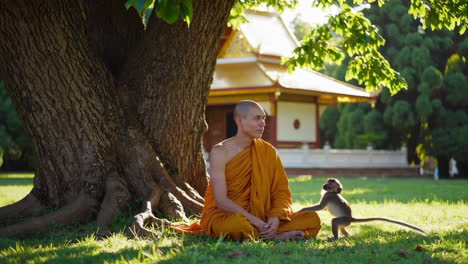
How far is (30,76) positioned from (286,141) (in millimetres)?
18610

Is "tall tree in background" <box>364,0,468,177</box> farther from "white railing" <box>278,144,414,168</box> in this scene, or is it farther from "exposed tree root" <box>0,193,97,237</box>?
"exposed tree root" <box>0,193,97,237</box>

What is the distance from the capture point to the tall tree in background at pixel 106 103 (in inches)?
232

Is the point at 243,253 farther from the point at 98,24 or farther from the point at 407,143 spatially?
the point at 407,143

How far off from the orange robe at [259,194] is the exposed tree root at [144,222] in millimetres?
333

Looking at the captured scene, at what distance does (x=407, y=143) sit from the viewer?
Result: 27.9 meters

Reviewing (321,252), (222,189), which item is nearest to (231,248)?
(321,252)

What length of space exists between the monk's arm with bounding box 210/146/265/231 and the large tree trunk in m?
0.78

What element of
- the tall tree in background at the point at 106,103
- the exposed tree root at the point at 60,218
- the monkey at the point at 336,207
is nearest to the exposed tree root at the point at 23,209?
the tall tree in background at the point at 106,103

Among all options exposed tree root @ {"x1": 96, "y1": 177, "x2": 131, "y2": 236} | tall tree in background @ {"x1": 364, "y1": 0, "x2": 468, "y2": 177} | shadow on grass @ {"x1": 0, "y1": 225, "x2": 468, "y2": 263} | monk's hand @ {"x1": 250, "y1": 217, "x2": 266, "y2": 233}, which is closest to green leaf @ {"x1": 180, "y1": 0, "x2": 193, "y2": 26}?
shadow on grass @ {"x1": 0, "y1": 225, "x2": 468, "y2": 263}

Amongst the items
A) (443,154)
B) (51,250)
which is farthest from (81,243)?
(443,154)

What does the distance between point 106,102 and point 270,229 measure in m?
2.36

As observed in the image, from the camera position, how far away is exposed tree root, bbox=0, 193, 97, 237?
5523 millimetres

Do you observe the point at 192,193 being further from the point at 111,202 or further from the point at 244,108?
the point at 244,108

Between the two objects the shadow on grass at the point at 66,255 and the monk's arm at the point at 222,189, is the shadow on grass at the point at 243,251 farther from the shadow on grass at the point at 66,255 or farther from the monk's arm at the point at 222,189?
the monk's arm at the point at 222,189
